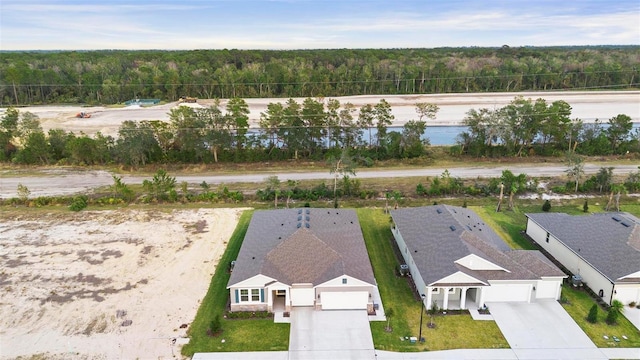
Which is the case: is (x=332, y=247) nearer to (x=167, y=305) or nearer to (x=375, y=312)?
(x=375, y=312)

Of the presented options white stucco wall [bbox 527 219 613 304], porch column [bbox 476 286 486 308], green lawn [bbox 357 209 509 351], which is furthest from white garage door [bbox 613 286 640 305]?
green lawn [bbox 357 209 509 351]

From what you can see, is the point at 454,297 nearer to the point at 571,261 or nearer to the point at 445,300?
the point at 445,300

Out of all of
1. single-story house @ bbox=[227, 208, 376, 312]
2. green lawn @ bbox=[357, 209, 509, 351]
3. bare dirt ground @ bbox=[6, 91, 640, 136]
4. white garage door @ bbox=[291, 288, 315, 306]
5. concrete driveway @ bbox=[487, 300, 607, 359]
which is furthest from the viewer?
bare dirt ground @ bbox=[6, 91, 640, 136]

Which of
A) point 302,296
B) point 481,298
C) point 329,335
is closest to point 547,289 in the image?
point 481,298

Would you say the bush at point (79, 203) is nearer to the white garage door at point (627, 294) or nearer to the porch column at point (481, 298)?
the porch column at point (481, 298)

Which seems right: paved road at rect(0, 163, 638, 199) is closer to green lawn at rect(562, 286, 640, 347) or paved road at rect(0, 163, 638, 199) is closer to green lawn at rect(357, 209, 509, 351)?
green lawn at rect(357, 209, 509, 351)

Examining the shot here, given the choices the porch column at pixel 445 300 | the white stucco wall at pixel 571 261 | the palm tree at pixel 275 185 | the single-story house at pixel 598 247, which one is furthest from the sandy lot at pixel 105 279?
the single-story house at pixel 598 247
